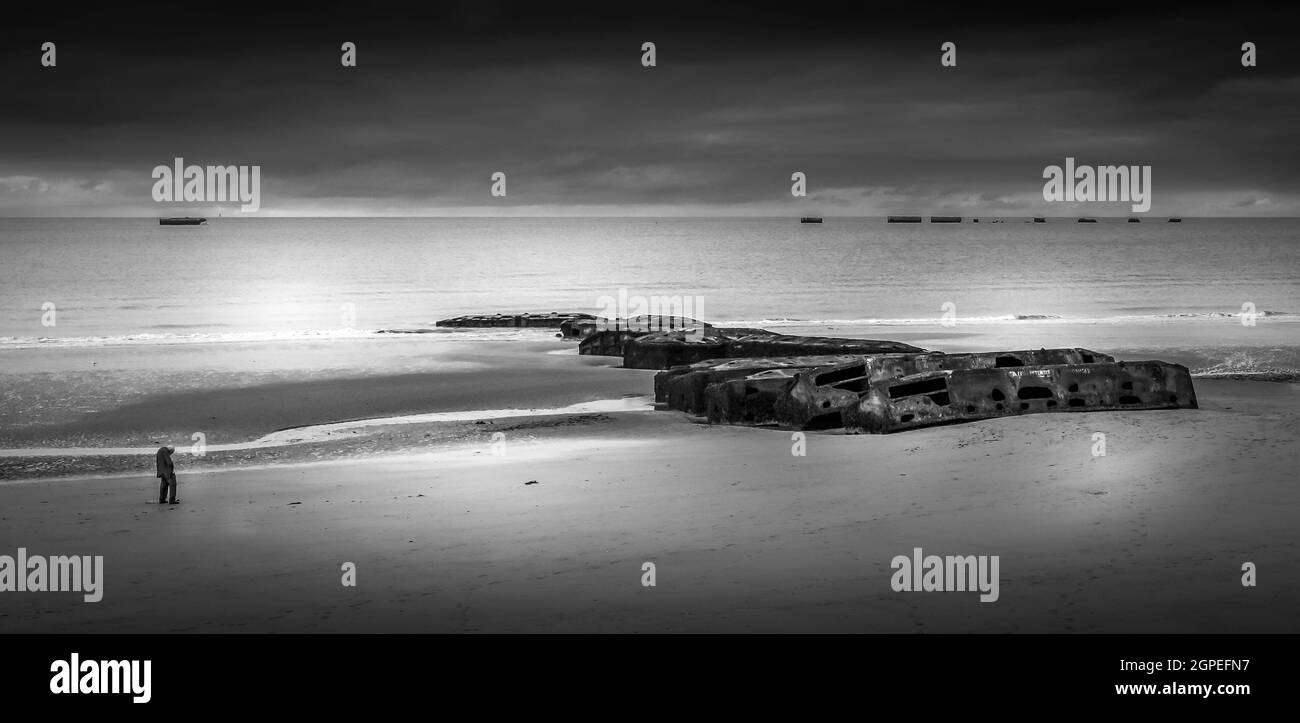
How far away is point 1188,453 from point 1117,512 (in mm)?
2691

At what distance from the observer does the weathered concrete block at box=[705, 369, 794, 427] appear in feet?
49.6

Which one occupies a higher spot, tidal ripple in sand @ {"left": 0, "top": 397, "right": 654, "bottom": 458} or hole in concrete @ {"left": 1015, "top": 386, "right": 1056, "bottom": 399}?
hole in concrete @ {"left": 1015, "top": 386, "right": 1056, "bottom": 399}

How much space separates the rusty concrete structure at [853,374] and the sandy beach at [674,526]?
54cm

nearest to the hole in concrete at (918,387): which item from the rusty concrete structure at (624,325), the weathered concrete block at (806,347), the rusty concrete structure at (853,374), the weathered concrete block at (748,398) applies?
the rusty concrete structure at (853,374)

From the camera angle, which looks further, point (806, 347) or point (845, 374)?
point (806, 347)

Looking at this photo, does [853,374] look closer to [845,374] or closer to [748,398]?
[845,374]

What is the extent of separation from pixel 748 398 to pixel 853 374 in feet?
4.48

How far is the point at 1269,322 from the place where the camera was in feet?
119

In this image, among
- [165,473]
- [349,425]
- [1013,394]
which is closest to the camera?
[165,473]

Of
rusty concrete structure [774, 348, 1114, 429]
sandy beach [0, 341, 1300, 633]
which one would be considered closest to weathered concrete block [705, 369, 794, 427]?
rusty concrete structure [774, 348, 1114, 429]

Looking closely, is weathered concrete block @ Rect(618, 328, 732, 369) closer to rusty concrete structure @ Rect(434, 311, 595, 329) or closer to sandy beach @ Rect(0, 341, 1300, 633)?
sandy beach @ Rect(0, 341, 1300, 633)

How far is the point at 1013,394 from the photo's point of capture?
46.0 ft

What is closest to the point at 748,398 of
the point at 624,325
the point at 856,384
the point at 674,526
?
the point at 856,384
